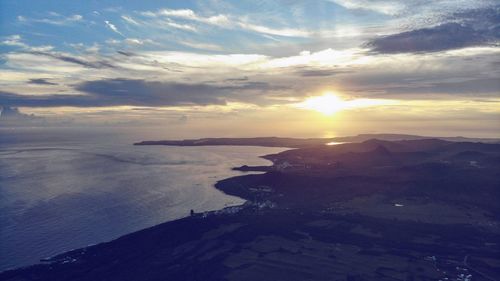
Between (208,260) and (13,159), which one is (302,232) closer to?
(208,260)

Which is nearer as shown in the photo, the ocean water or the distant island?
the distant island

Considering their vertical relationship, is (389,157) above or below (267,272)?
above

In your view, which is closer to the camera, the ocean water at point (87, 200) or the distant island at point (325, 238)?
the distant island at point (325, 238)

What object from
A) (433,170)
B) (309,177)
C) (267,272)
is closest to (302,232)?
(267,272)

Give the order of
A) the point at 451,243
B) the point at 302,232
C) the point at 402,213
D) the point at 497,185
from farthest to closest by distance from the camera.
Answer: the point at 497,185 → the point at 402,213 → the point at 302,232 → the point at 451,243

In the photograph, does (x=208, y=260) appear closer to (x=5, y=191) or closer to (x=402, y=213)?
(x=402, y=213)

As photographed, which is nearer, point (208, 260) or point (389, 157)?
point (208, 260)

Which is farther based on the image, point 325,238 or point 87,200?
point 87,200

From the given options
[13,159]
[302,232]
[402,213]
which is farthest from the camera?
[13,159]
